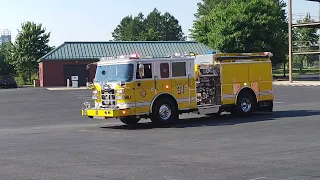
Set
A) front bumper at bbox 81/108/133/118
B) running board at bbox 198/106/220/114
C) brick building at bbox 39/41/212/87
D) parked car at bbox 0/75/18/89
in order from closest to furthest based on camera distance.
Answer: front bumper at bbox 81/108/133/118 → running board at bbox 198/106/220/114 → brick building at bbox 39/41/212/87 → parked car at bbox 0/75/18/89

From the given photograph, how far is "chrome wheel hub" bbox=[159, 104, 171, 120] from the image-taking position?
1878 centimetres

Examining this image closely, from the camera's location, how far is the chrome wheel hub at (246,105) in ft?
70.0

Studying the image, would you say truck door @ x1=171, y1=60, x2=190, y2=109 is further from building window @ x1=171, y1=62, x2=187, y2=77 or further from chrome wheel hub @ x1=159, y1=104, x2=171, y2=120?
chrome wheel hub @ x1=159, y1=104, x2=171, y2=120

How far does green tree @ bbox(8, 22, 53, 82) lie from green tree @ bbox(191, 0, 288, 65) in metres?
25.6

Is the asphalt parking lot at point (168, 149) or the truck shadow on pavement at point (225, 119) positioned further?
the truck shadow on pavement at point (225, 119)

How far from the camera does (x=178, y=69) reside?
1941 centimetres

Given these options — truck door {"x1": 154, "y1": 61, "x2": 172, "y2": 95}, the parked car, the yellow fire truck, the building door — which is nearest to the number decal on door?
the yellow fire truck

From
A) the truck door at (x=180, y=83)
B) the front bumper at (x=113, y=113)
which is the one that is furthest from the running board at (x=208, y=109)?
the front bumper at (x=113, y=113)

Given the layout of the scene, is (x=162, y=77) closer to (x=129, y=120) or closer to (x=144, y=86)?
(x=144, y=86)

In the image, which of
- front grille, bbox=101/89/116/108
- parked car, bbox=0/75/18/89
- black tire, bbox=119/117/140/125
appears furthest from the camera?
parked car, bbox=0/75/18/89

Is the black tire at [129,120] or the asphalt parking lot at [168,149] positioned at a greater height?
the black tire at [129,120]

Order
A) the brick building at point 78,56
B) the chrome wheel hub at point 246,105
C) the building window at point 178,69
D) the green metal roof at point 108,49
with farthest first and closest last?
the green metal roof at point 108,49
the brick building at point 78,56
the chrome wheel hub at point 246,105
the building window at point 178,69

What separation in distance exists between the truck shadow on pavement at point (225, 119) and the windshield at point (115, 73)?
1730 millimetres

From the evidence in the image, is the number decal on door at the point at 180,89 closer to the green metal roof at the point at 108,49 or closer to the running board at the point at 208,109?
the running board at the point at 208,109
